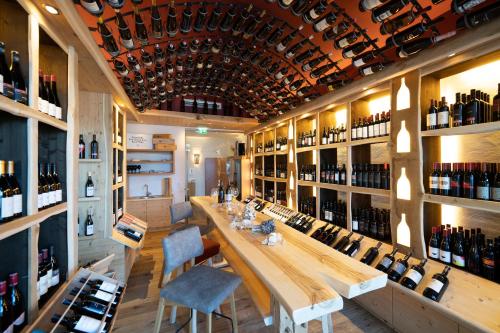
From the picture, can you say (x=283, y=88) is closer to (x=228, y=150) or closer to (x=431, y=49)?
(x=431, y=49)

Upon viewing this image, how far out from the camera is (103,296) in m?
1.56

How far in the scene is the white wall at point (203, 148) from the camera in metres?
8.33

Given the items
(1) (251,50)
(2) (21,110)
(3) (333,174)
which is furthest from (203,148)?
(2) (21,110)

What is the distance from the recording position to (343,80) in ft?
7.73

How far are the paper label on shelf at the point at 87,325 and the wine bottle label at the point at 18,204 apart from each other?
697mm

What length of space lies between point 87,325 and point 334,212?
96.6 inches

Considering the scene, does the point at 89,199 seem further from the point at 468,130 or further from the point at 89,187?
the point at 468,130

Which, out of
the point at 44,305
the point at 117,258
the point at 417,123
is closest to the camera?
the point at 44,305

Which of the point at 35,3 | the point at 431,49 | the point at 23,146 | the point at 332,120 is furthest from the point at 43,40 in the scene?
the point at 332,120

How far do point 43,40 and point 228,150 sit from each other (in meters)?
7.38

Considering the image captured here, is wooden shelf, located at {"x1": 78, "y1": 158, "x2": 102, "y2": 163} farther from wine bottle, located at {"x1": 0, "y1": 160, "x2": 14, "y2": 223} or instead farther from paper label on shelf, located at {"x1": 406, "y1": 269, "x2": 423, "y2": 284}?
paper label on shelf, located at {"x1": 406, "y1": 269, "x2": 423, "y2": 284}

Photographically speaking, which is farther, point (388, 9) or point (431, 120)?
point (431, 120)

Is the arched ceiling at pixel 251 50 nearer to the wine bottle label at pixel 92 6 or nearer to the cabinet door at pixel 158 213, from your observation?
the wine bottle label at pixel 92 6

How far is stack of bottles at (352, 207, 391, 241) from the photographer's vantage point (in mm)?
2244
